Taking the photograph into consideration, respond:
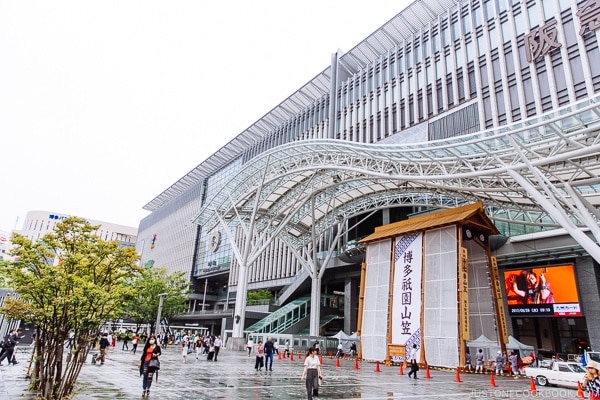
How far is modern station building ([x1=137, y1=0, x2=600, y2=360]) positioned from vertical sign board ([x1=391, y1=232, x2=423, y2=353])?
12.4 ft

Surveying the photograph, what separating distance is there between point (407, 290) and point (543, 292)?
36.6 feet

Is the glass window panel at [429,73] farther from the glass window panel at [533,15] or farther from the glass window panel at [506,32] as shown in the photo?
the glass window panel at [533,15]

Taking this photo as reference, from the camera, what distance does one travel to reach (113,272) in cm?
1101

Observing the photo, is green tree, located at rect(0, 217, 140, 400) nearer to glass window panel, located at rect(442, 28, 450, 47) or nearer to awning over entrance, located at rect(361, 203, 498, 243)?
awning over entrance, located at rect(361, 203, 498, 243)

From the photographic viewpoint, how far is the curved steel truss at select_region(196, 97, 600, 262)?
17484 millimetres

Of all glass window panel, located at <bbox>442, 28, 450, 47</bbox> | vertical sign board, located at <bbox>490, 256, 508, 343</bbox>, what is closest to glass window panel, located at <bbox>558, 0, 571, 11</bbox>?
glass window panel, located at <bbox>442, 28, 450, 47</bbox>

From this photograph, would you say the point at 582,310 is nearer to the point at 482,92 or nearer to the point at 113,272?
the point at 482,92

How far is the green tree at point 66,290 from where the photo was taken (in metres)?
9.29

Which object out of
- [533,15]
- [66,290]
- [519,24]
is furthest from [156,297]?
[533,15]

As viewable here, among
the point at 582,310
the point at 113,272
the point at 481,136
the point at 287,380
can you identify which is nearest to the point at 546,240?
the point at 582,310

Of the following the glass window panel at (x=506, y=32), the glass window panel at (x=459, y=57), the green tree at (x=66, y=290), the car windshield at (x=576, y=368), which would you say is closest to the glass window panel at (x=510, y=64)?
the glass window panel at (x=506, y=32)

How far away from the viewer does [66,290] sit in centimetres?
959

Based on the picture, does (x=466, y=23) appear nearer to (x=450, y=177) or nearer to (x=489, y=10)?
(x=489, y=10)

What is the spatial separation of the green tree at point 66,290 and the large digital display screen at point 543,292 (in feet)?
94.7
